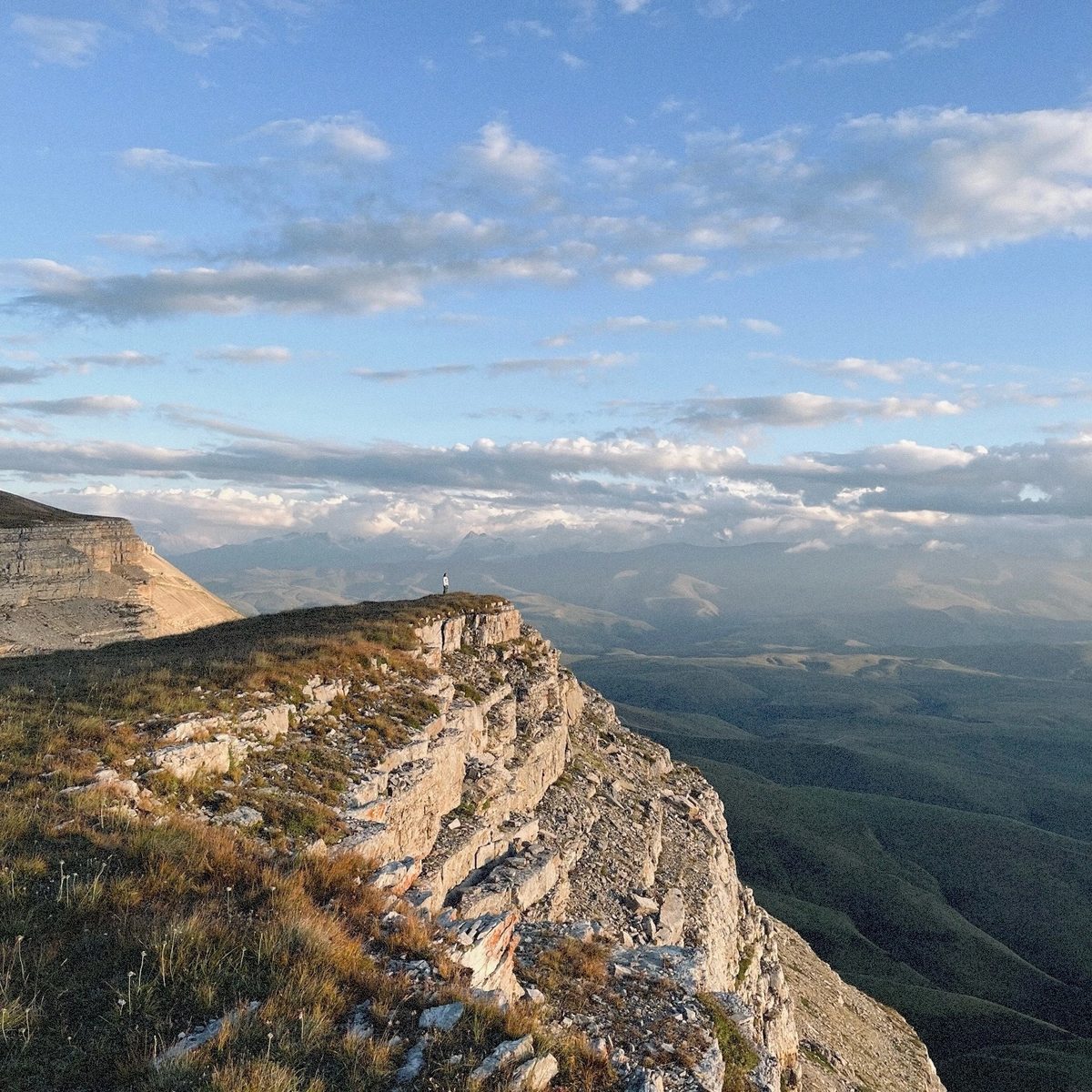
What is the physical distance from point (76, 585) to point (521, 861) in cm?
7052

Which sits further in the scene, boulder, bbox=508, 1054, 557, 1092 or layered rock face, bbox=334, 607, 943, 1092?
layered rock face, bbox=334, 607, 943, 1092

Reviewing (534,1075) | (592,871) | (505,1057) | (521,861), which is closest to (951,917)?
(592,871)

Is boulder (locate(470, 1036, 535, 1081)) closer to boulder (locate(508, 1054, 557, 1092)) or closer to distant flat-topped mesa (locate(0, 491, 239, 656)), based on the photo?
boulder (locate(508, 1054, 557, 1092))

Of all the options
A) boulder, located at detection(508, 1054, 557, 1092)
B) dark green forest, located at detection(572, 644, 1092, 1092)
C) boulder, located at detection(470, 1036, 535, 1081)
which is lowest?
dark green forest, located at detection(572, 644, 1092, 1092)

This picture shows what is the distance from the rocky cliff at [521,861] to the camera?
12.1 meters

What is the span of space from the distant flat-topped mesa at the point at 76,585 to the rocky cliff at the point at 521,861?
44376 mm

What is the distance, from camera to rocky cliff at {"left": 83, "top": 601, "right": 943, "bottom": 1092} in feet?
39.6

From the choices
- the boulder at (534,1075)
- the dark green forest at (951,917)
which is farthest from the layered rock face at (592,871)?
the dark green forest at (951,917)

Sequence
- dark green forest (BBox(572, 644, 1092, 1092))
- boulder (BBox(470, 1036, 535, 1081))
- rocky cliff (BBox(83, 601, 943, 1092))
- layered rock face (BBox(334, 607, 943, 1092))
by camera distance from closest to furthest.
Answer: boulder (BBox(470, 1036, 535, 1081)), rocky cliff (BBox(83, 601, 943, 1092)), layered rock face (BBox(334, 607, 943, 1092)), dark green forest (BBox(572, 644, 1092, 1092))

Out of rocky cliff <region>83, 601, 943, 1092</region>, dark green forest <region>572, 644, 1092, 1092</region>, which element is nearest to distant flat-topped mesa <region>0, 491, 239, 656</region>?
rocky cliff <region>83, 601, 943, 1092</region>

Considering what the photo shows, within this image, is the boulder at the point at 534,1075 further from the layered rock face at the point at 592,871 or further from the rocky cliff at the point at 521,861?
the layered rock face at the point at 592,871

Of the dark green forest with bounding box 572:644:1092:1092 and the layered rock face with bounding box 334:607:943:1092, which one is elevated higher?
the layered rock face with bounding box 334:607:943:1092

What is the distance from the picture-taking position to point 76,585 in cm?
7512

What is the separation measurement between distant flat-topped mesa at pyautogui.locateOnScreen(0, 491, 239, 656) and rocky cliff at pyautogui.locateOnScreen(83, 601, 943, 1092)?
4438 centimetres
